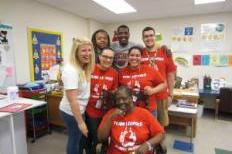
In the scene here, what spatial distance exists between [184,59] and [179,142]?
2.56 m

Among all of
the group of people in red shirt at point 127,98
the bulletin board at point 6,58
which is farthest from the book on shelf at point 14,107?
the bulletin board at point 6,58

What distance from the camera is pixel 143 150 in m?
1.34

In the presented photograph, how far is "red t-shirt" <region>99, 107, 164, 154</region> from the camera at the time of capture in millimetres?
1425

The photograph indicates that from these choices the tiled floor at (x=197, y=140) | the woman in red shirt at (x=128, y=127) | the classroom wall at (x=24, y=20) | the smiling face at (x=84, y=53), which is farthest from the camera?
the classroom wall at (x=24, y=20)

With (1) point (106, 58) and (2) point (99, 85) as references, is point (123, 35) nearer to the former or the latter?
(1) point (106, 58)

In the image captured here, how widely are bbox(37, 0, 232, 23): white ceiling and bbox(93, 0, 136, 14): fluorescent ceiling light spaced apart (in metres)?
0.12

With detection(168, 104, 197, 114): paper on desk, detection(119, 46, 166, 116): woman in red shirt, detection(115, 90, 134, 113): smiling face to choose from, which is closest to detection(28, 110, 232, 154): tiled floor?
detection(168, 104, 197, 114): paper on desk

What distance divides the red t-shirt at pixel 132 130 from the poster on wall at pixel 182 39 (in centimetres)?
390

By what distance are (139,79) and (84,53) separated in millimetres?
544

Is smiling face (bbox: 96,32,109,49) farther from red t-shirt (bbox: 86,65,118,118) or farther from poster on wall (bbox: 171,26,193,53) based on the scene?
poster on wall (bbox: 171,26,193,53)

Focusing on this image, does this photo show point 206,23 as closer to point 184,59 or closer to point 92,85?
point 184,59

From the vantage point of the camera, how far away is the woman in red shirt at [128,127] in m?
1.42

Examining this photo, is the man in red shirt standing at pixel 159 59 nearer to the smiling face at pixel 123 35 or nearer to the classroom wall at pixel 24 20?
the smiling face at pixel 123 35

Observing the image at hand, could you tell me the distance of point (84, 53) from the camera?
63.2 inches
